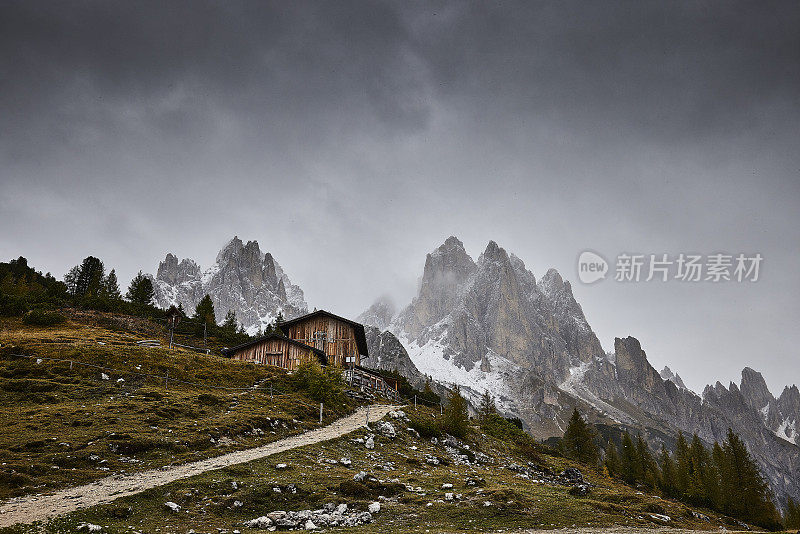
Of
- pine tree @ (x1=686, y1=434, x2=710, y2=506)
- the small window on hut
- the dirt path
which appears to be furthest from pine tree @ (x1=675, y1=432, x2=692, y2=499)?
the dirt path

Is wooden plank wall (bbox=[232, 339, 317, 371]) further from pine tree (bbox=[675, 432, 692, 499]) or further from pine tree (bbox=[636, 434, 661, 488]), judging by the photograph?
pine tree (bbox=[636, 434, 661, 488])

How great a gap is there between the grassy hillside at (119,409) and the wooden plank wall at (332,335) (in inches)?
526

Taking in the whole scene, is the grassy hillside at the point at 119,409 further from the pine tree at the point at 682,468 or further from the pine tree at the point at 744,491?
the pine tree at the point at 682,468

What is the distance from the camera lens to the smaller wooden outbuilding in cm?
5572

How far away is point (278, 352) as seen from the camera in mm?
56438

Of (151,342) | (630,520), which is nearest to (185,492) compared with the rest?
(630,520)

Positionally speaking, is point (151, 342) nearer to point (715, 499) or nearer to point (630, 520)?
point (630, 520)

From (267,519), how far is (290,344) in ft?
142

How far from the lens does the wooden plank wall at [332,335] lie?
60562mm

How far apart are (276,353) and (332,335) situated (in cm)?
843

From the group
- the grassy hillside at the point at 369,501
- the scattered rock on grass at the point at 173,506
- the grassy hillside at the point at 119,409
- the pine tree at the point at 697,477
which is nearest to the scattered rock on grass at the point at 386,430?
the grassy hillside at the point at 119,409

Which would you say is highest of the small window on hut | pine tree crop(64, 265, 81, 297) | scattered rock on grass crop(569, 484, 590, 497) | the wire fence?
pine tree crop(64, 265, 81, 297)

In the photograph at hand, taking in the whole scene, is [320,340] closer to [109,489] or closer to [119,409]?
[119,409]

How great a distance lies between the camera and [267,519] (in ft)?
48.2
